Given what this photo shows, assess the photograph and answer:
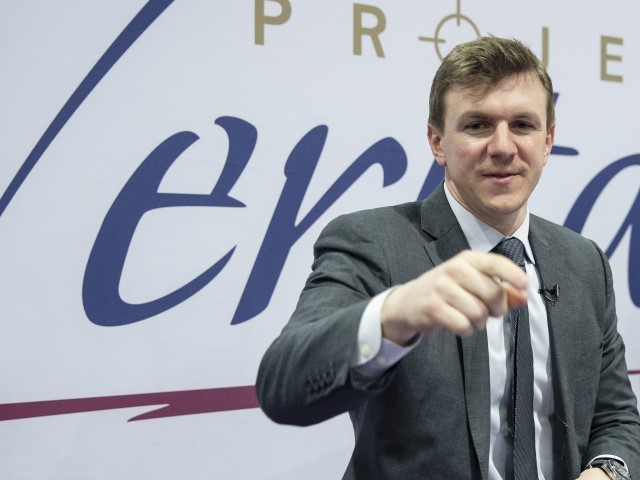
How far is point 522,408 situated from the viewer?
1.27m

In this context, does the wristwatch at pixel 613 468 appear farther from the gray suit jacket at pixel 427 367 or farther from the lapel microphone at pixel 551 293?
the lapel microphone at pixel 551 293

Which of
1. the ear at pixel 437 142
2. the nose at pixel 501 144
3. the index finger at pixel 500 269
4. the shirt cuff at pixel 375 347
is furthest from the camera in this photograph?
the ear at pixel 437 142

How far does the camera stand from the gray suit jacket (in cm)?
93

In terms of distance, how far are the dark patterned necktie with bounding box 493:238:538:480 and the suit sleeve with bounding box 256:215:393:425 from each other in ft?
0.96

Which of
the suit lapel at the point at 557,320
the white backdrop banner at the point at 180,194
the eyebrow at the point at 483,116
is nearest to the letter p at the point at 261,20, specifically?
the white backdrop banner at the point at 180,194

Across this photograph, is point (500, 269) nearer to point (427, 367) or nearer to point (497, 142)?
point (427, 367)

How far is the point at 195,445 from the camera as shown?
71.9 inches

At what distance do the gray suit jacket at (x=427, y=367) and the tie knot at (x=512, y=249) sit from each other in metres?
0.06

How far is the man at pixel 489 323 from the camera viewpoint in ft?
3.96

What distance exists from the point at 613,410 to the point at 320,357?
2.60 ft

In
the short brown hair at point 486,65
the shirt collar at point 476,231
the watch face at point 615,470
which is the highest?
the short brown hair at point 486,65

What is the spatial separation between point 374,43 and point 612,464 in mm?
1218

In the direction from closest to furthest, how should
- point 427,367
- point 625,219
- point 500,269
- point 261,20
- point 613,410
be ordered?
1. point 500,269
2. point 427,367
3. point 613,410
4. point 261,20
5. point 625,219

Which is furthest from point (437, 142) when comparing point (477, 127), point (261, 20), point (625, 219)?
point (625, 219)
